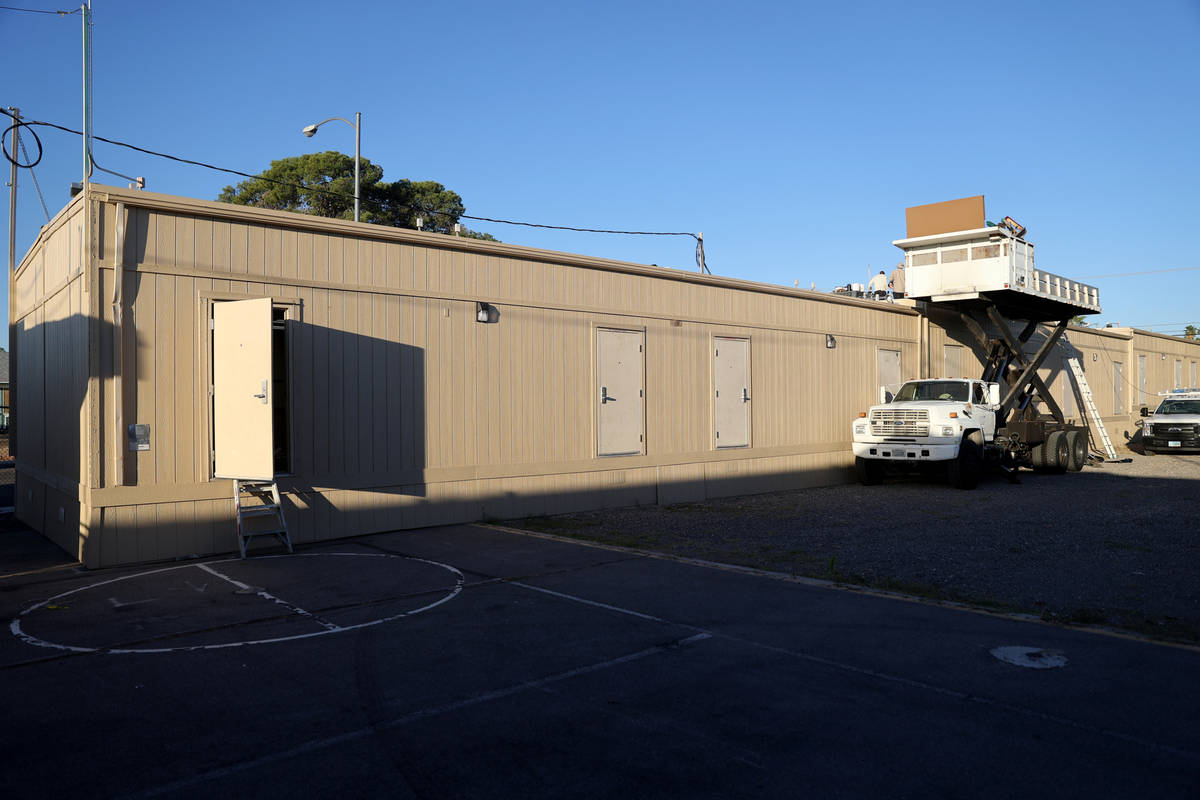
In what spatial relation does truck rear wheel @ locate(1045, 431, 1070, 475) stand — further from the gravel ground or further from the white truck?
the gravel ground

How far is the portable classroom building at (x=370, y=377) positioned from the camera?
8539mm

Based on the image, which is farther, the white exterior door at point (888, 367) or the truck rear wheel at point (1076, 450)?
the truck rear wheel at point (1076, 450)

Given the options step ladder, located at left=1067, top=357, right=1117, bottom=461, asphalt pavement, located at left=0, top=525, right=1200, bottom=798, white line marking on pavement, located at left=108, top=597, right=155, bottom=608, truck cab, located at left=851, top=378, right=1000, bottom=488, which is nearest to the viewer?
asphalt pavement, located at left=0, top=525, right=1200, bottom=798

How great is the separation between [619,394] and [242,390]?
595cm

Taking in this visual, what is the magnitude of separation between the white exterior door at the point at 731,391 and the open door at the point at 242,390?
814 centimetres

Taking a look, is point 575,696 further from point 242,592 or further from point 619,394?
point 619,394

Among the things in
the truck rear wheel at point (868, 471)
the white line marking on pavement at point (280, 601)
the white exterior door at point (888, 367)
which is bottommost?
the white line marking on pavement at point (280, 601)

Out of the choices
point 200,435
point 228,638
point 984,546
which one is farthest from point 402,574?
point 984,546

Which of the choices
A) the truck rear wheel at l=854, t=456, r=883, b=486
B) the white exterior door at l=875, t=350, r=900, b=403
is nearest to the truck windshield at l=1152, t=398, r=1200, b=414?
the white exterior door at l=875, t=350, r=900, b=403

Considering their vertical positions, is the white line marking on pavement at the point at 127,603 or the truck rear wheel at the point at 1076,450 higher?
the truck rear wheel at the point at 1076,450

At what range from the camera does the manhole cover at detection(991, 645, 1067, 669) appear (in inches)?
193

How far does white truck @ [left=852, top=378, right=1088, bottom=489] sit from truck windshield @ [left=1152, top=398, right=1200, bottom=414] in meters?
8.87

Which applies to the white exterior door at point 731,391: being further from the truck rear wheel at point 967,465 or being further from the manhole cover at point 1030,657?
the manhole cover at point 1030,657

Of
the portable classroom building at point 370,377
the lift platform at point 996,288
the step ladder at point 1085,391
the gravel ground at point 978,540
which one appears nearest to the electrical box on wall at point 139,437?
the portable classroom building at point 370,377
